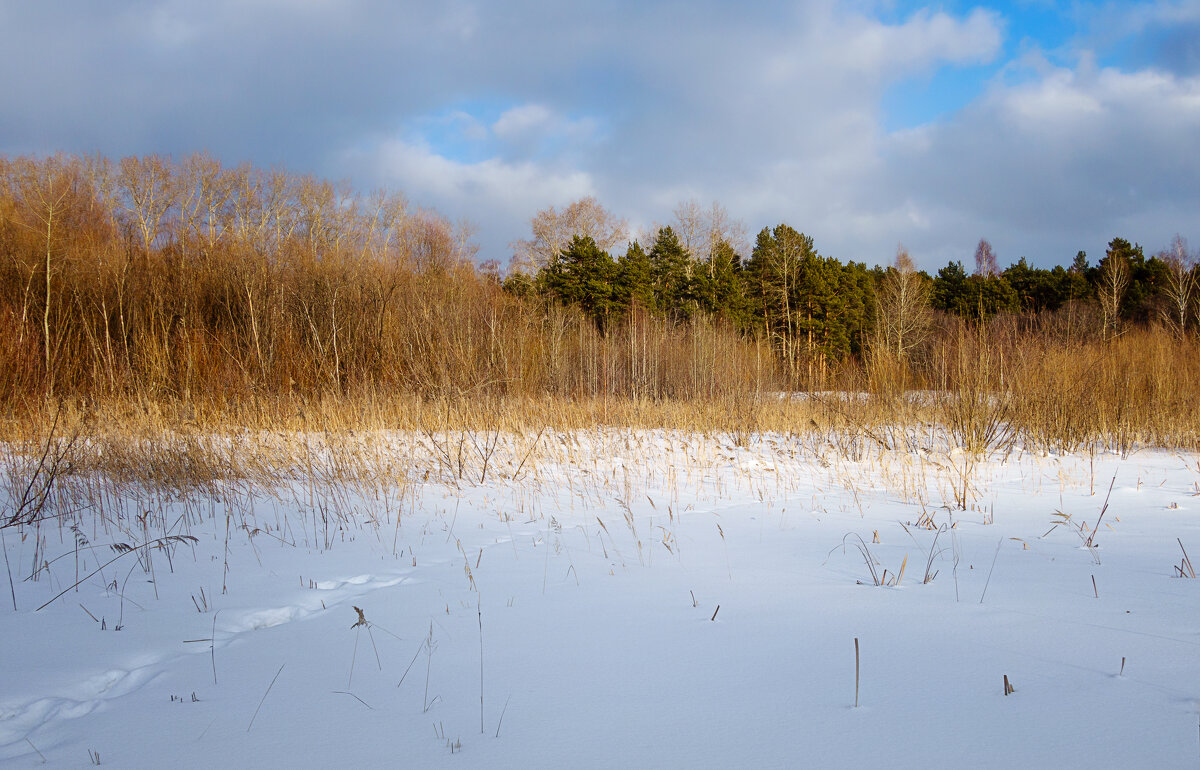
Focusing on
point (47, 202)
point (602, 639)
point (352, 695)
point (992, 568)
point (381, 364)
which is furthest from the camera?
point (381, 364)

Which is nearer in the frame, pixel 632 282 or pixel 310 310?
pixel 310 310

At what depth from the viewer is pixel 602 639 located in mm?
2303

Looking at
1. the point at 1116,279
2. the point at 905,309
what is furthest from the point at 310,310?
the point at 1116,279

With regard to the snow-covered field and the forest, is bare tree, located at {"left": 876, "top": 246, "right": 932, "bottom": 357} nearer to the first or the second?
the forest

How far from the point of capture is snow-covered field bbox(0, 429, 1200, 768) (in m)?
1.56

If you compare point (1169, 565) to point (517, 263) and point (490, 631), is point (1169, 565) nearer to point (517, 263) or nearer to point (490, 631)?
point (490, 631)

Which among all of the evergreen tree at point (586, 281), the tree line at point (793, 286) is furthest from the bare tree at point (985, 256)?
the evergreen tree at point (586, 281)

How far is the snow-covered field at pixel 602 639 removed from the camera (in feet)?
5.12

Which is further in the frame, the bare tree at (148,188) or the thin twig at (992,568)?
the bare tree at (148,188)

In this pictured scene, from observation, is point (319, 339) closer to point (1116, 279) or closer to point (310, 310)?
point (310, 310)

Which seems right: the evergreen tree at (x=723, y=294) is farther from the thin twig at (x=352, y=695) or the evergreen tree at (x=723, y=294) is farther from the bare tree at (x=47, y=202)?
the thin twig at (x=352, y=695)

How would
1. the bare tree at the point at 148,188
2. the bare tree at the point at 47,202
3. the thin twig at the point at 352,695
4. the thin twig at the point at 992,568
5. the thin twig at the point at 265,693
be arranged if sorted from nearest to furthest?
1. the thin twig at the point at 265,693
2. the thin twig at the point at 352,695
3. the thin twig at the point at 992,568
4. the bare tree at the point at 47,202
5. the bare tree at the point at 148,188

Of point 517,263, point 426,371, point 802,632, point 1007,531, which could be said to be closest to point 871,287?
point 517,263

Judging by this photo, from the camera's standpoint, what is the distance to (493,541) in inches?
165
